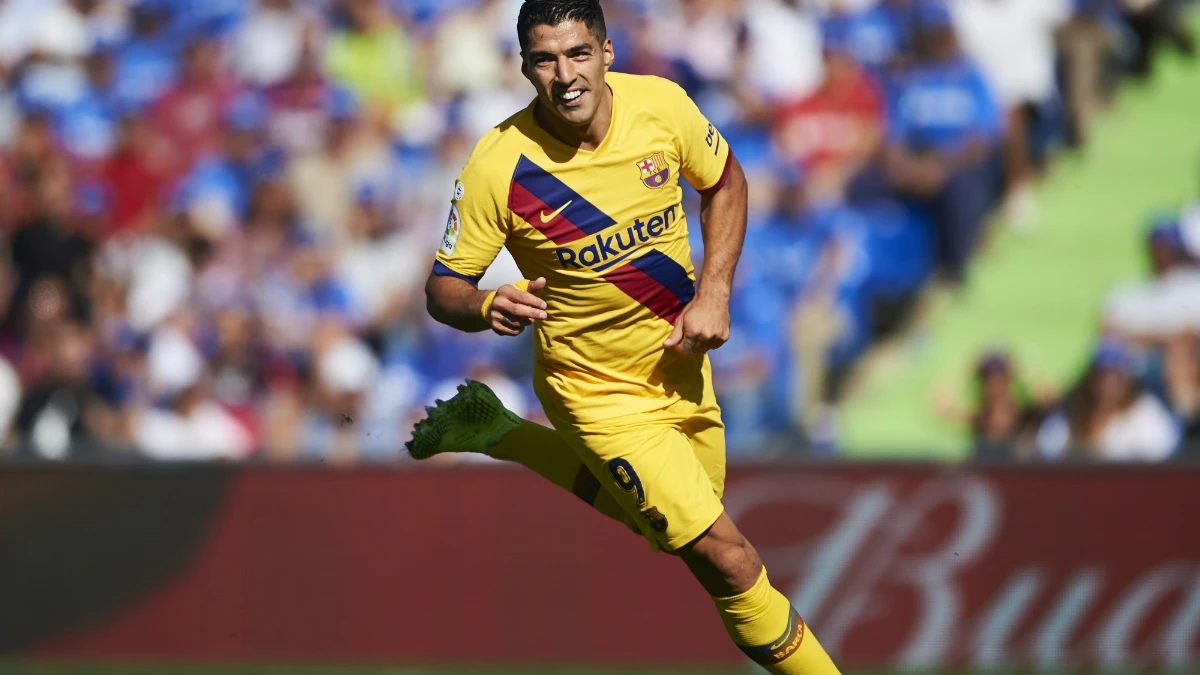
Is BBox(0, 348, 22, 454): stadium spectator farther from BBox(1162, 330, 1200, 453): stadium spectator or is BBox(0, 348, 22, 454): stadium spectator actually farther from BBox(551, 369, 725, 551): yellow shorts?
BBox(1162, 330, 1200, 453): stadium spectator

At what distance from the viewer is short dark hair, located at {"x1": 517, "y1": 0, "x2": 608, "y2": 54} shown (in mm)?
5543

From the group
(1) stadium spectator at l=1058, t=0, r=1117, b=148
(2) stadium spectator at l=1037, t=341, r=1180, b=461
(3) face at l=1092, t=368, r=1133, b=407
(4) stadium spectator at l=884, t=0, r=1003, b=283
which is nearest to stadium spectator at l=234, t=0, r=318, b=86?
(4) stadium spectator at l=884, t=0, r=1003, b=283

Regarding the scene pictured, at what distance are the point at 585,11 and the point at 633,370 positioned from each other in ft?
4.62

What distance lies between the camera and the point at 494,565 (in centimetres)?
995

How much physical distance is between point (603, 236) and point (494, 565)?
4469 mm

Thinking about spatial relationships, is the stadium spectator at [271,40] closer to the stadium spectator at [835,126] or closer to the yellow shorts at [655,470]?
the stadium spectator at [835,126]

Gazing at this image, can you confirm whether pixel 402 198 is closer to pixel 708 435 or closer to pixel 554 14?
pixel 708 435

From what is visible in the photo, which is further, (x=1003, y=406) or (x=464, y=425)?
(x=1003, y=406)

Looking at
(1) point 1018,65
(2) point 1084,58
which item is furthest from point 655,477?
(2) point 1084,58

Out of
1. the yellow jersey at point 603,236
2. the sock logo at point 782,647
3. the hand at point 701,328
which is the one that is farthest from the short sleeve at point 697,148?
the sock logo at point 782,647

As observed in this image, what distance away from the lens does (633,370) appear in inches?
242

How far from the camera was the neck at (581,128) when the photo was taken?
19.2ft

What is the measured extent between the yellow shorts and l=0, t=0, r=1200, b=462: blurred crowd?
156 inches

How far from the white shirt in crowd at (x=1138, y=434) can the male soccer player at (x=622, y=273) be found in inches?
179
